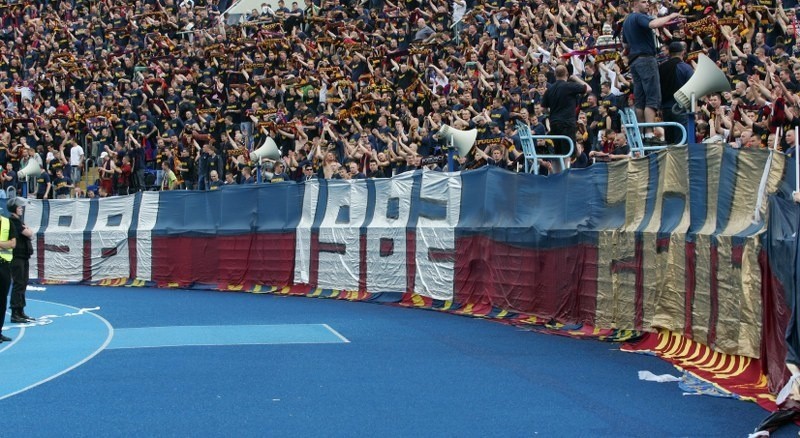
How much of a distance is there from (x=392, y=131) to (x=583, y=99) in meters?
5.81

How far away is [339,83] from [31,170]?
404 inches

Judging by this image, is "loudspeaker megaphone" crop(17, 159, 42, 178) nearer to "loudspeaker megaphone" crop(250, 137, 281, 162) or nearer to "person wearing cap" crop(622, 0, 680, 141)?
"loudspeaker megaphone" crop(250, 137, 281, 162)

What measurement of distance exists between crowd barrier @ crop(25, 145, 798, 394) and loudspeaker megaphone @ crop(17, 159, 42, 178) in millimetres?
4170

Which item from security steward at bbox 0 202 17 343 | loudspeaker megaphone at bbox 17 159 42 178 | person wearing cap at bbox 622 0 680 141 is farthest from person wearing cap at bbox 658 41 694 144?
loudspeaker megaphone at bbox 17 159 42 178

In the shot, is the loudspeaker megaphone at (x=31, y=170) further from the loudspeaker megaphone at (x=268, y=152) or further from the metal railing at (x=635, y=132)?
the metal railing at (x=635, y=132)

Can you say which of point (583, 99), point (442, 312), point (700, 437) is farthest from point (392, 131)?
point (700, 437)

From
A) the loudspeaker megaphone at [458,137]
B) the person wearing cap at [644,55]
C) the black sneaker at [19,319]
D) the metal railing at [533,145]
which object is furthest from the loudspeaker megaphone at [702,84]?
the black sneaker at [19,319]

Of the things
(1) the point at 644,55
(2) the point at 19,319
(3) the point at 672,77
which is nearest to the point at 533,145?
(3) the point at 672,77

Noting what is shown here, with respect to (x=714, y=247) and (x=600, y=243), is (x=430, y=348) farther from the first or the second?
(x=714, y=247)

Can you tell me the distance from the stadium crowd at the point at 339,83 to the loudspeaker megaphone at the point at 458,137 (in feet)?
3.20

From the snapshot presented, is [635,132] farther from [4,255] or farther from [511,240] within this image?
[4,255]

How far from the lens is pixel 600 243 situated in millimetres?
15562

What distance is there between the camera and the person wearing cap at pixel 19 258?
18.5 metres

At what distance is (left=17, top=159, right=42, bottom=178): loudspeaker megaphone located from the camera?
35.2 meters
